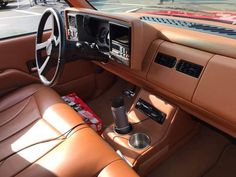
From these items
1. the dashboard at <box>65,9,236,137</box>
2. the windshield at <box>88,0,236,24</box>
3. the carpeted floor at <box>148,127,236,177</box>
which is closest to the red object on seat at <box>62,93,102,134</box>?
the dashboard at <box>65,9,236,137</box>

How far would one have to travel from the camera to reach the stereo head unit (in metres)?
1.45

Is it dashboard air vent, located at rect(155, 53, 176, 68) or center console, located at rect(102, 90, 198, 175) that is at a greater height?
dashboard air vent, located at rect(155, 53, 176, 68)

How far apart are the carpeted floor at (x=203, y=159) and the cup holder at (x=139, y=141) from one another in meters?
0.21

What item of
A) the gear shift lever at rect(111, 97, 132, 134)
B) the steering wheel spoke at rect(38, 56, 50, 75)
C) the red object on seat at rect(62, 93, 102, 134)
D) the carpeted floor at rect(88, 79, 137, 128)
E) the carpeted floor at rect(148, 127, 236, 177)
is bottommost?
the carpeted floor at rect(88, 79, 137, 128)

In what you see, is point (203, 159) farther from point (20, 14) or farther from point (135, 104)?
point (20, 14)

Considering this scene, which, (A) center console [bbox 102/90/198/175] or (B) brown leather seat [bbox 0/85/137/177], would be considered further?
(A) center console [bbox 102/90/198/175]

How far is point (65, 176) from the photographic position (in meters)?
1.11

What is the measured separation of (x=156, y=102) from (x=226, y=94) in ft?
1.94

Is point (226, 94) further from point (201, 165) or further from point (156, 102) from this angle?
point (201, 165)

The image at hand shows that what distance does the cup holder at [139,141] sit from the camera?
1526 millimetres

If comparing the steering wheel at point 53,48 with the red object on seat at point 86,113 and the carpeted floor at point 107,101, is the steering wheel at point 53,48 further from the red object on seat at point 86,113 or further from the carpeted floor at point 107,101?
the carpeted floor at point 107,101

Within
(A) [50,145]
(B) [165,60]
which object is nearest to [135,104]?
(B) [165,60]

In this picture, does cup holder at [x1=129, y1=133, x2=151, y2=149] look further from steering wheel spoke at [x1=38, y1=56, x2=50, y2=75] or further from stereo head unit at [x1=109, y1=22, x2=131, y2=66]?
steering wheel spoke at [x1=38, y1=56, x2=50, y2=75]

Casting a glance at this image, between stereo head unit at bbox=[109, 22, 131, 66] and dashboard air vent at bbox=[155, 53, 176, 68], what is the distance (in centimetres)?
17
